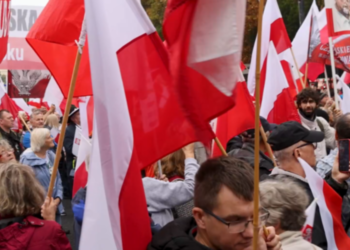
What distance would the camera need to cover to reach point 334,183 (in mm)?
4121

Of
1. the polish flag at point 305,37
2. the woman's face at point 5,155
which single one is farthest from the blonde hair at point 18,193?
the polish flag at point 305,37

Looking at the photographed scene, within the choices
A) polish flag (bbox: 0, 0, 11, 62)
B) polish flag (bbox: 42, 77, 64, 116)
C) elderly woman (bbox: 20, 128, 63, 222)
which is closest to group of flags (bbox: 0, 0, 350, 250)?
polish flag (bbox: 0, 0, 11, 62)

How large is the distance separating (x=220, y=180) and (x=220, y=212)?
0.41 feet

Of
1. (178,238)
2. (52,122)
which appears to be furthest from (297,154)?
(52,122)

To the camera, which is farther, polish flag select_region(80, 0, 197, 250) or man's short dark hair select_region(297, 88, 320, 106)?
man's short dark hair select_region(297, 88, 320, 106)

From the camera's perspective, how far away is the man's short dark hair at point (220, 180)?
250 centimetres

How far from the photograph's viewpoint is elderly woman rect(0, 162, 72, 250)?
3.63 meters

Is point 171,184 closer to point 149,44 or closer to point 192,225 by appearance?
point 149,44

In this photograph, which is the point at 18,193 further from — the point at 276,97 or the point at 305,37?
the point at 305,37

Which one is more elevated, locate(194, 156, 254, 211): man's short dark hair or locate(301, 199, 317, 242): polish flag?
locate(194, 156, 254, 211): man's short dark hair

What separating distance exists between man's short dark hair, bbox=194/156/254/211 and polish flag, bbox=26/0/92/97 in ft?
8.37

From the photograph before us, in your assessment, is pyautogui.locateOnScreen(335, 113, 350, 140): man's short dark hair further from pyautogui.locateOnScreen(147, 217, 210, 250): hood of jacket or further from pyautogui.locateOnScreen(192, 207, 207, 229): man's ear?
pyautogui.locateOnScreen(192, 207, 207, 229): man's ear

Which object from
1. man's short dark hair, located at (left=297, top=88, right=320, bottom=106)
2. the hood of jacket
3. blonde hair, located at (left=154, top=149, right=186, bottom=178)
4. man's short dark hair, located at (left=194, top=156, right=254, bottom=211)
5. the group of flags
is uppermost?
the group of flags

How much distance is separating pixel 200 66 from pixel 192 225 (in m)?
0.66
